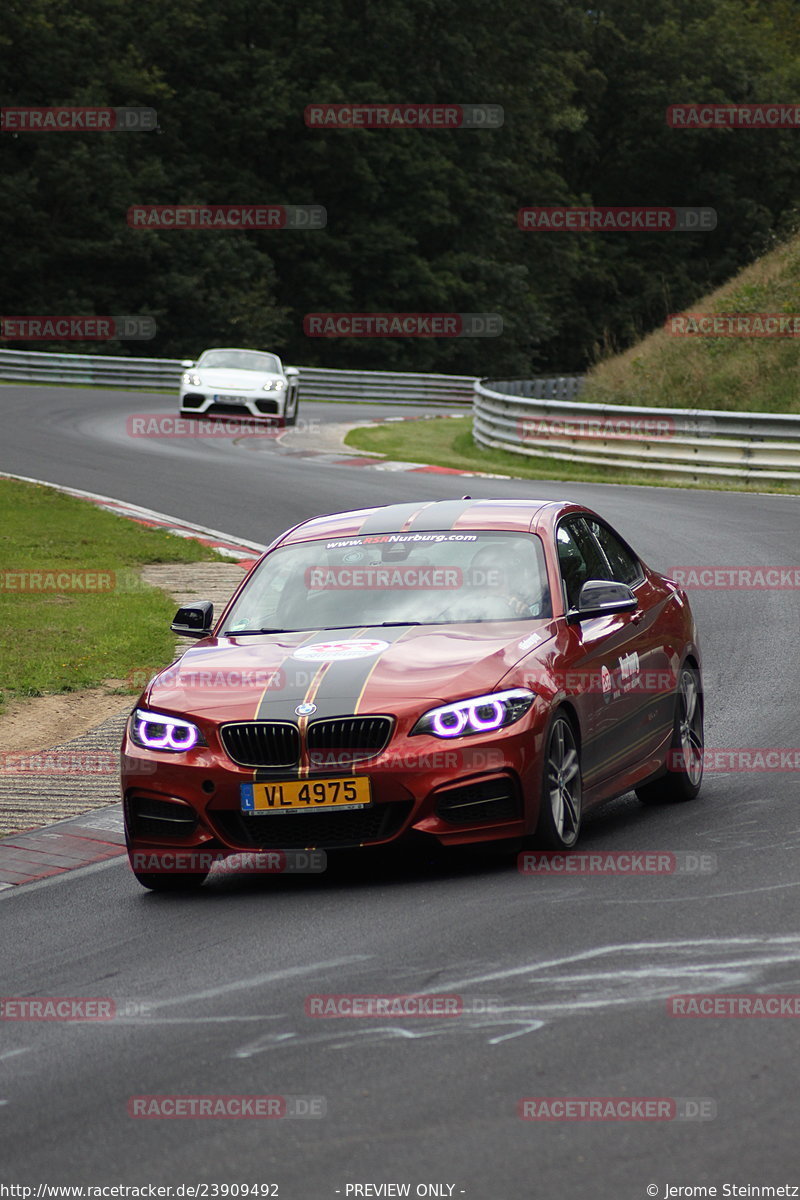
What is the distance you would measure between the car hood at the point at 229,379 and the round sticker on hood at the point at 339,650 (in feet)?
89.2

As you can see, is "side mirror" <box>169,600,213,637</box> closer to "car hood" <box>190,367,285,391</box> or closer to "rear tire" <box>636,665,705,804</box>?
"rear tire" <box>636,665,705,804</box>

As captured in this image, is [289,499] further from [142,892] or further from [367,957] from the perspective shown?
[367,957]

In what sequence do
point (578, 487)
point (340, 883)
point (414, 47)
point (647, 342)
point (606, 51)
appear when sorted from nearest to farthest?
point (340, 883) → point (578, 487) → point (647, 342) → point (414, 47) → point (606, 51)

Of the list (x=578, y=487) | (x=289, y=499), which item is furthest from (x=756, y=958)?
(x=578, y=487)

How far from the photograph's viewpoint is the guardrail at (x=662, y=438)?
25.6 m

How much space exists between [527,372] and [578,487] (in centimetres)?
4427

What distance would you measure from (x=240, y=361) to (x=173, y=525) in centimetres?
1500

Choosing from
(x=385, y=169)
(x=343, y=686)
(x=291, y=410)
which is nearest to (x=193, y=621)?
(x=343, y=686)

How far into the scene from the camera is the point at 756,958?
5922mm

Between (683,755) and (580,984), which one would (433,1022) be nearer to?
(580,984)

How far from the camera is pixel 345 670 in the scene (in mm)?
7504

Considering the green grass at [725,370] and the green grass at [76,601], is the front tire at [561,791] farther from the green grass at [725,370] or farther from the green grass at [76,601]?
the green grass at [725,370]

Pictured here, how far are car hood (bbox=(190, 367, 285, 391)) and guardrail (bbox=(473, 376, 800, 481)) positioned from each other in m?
6.29

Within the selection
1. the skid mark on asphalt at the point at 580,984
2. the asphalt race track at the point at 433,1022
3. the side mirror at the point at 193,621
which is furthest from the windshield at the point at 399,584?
the skid mark on asphalt at the point at 580,984
